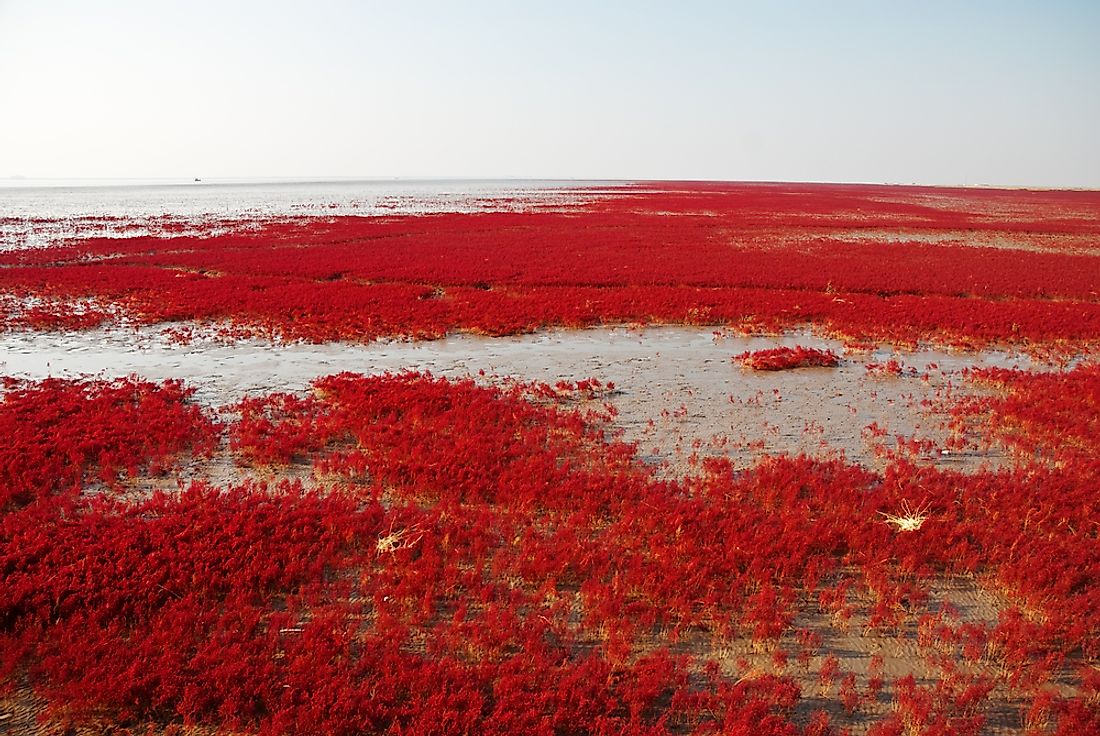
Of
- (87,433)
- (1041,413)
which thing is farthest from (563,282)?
(87,433)

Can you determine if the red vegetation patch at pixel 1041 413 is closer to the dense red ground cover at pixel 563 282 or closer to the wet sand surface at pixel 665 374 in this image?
the wet sand surface at pixel 665 374

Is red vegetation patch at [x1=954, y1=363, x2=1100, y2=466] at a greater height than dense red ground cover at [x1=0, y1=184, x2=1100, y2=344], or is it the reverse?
dense red ground cover at [x1=0, y1=184, x2=1100, y2=344]

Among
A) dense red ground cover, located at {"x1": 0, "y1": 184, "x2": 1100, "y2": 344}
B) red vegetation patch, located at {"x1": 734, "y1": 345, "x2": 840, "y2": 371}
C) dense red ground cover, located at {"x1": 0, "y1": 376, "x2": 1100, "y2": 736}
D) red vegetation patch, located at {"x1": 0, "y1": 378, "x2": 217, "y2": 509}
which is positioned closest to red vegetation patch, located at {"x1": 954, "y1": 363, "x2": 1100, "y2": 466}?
dense red ground cover, located at {"x1": 0, "y1": 376, "x2": 1100, "y2": 736}

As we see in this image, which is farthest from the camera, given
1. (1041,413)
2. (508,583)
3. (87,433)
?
(1041,413)

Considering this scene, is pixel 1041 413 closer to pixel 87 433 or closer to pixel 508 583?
pixel 508 583

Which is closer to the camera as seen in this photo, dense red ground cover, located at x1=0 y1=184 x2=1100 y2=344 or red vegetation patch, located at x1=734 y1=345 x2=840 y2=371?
red vegetation patch, located at x1=734 y1=345 x2=840 y2=371

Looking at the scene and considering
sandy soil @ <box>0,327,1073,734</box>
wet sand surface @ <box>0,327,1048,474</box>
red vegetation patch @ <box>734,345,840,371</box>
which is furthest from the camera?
red vegetation patch @ <box>734,345,840,371</box>

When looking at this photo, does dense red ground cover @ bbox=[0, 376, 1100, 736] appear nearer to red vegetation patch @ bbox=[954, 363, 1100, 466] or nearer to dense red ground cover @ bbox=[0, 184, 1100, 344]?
red vegetation patch @ bbox=[954, 363, 1100, 466]

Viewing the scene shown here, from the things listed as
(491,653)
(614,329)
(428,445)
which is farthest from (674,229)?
(491,653)
